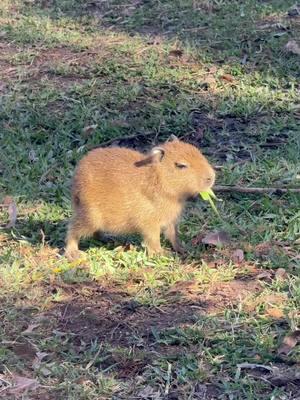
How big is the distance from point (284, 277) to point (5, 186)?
235 centimetres

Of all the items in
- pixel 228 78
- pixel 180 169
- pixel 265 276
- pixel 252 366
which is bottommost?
pixel 228 78

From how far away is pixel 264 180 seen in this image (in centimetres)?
628

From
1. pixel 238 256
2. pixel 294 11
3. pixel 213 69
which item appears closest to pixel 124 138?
pixel 213 69

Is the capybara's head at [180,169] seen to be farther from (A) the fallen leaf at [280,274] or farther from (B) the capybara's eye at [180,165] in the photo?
(A) the fallen leaf at [280,274]

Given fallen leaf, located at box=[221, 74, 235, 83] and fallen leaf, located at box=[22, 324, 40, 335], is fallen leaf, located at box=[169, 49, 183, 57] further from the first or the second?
fallen leaf, located at box=[22, 324, 40, 335]

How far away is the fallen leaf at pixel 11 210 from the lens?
231 inches

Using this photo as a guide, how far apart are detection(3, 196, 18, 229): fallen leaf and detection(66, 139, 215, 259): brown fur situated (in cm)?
58

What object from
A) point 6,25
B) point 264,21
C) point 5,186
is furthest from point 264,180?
point 6,25

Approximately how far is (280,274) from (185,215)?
107 centimetres

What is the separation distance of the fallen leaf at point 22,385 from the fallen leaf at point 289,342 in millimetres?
1158

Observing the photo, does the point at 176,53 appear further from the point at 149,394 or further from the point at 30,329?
the point at 149,394

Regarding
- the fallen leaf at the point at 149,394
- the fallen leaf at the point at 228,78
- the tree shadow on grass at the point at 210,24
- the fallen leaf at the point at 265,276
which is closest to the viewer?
the fallen leaf at the point at 149,394

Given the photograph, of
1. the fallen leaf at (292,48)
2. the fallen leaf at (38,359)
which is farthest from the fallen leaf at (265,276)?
the fallen leaf at (292,48)

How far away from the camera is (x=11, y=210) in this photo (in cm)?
600
